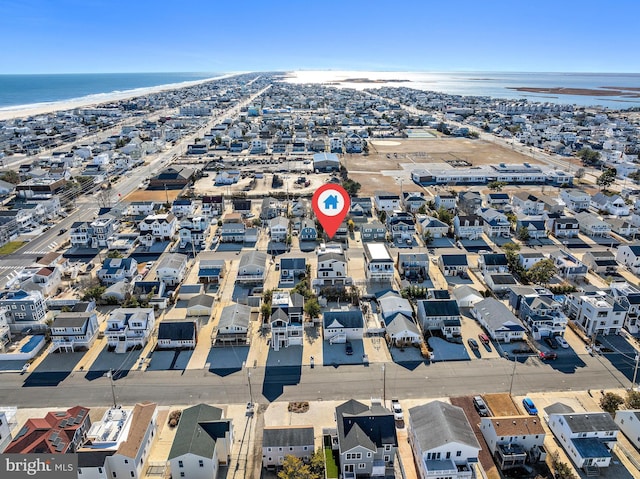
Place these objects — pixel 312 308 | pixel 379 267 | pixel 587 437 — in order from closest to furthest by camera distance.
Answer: pixel 587 437
pixel 312 308
pixel 379 267

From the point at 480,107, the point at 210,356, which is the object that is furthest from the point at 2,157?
the point at 480,107

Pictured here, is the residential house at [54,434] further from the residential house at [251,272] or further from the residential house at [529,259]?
the residential house at [529,259]

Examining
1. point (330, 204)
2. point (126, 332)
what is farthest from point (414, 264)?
point (126, 332)

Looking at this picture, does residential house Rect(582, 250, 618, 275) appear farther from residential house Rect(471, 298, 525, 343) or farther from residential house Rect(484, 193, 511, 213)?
residential house Rect(484, 193, 511, 213)

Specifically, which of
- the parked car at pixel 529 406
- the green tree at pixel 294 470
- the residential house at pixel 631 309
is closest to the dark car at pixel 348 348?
the green tree at pixel 294 470

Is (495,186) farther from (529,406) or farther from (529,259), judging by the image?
(529,406)

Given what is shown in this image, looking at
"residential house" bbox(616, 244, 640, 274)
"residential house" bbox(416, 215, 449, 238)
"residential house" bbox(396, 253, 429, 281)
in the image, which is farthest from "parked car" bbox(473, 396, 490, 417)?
"residential house" bbox(616, 244, 640, 274)

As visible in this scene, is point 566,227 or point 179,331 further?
point 566,227
